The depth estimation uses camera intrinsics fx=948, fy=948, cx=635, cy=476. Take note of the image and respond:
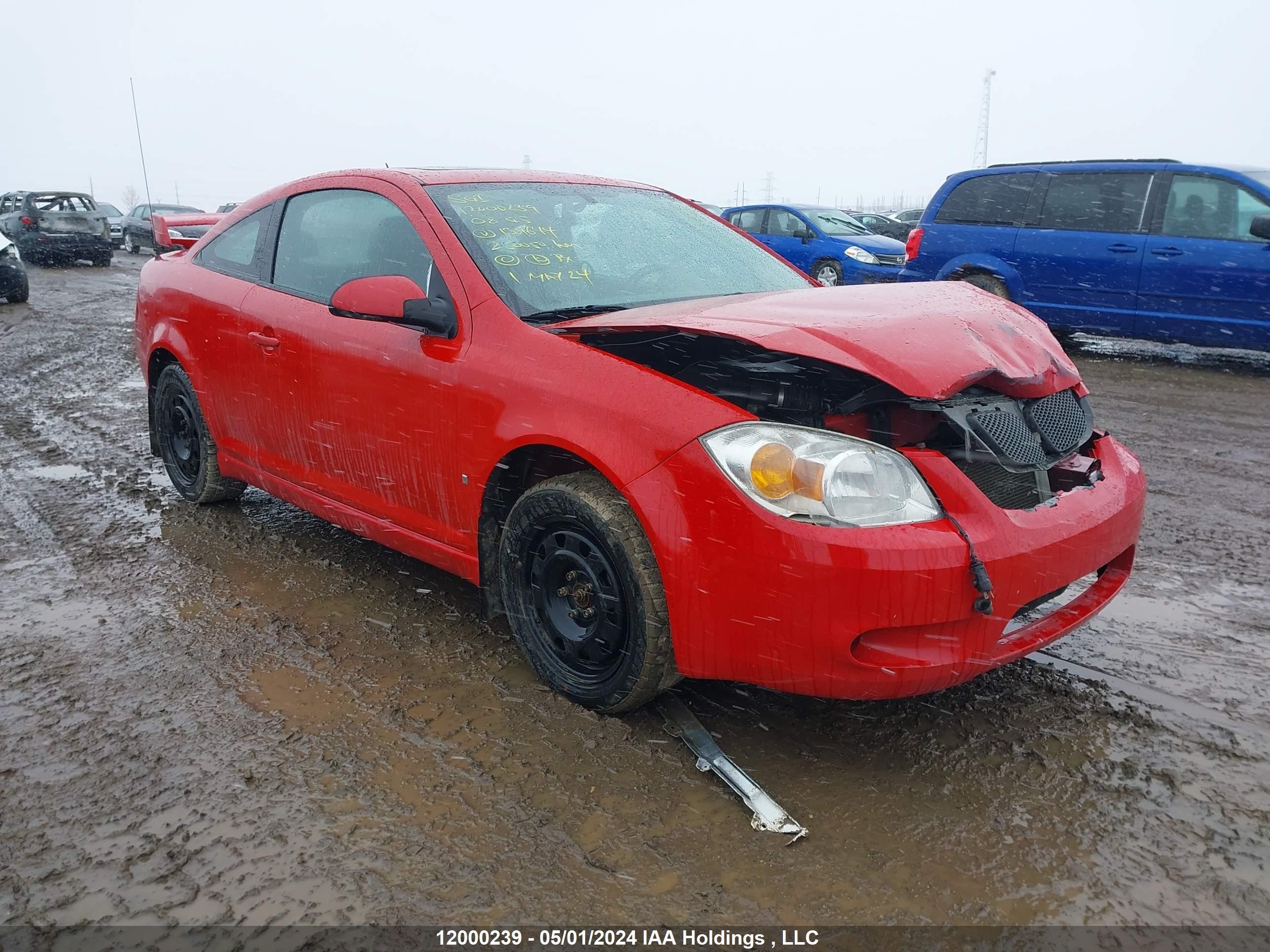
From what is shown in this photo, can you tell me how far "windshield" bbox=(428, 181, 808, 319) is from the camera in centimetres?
304

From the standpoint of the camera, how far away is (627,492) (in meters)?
2.42

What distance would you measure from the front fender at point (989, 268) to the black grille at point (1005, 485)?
7.05 metres

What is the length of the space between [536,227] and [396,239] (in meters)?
0.49

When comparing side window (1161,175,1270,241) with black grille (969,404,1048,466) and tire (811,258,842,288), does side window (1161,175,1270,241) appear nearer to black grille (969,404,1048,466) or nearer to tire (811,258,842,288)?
tire (811,258,842,288)

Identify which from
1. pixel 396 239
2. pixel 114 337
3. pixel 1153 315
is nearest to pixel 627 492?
pixel 396 239

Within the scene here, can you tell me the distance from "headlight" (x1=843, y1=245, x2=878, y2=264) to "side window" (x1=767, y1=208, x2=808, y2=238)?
99cm

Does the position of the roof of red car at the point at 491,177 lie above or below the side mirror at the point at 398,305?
above

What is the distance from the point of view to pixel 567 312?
2.93 meters

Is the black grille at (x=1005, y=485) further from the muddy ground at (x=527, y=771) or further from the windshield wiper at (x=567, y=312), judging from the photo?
the windshield wiper at (x=567, y=312)

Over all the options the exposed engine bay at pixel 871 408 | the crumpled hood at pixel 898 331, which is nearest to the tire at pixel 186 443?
the crumpled hood at pixel 898 331

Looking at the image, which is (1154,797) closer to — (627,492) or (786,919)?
(786,919)

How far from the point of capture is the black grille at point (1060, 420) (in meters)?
2.71

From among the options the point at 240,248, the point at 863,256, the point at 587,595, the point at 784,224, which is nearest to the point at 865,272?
the point at 863,256

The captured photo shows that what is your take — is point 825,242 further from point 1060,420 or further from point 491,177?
point 1060,420
